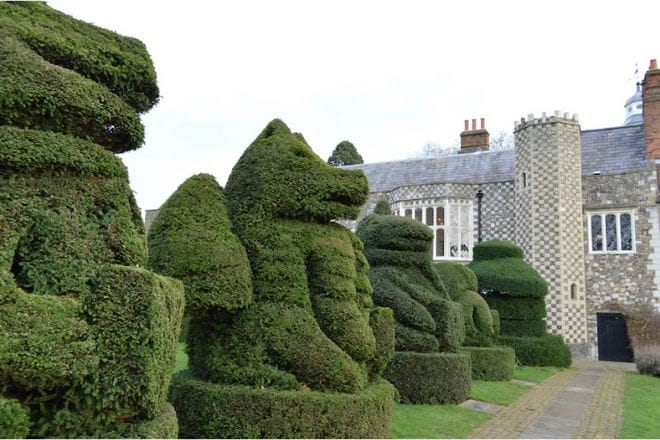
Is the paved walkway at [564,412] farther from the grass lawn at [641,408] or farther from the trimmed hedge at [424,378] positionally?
the trimmed hedge at [424,378]

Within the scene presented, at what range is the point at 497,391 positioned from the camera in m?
11.1

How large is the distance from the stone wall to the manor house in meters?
0.03

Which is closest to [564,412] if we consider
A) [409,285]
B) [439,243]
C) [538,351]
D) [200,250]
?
[409,285]

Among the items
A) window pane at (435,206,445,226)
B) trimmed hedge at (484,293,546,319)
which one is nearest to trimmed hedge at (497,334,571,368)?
trimmed hedge at (484,293,546,319)

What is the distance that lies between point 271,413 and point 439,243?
18585 millimetres

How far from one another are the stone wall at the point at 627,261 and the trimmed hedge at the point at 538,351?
4.38m

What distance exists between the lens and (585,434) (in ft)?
25.5

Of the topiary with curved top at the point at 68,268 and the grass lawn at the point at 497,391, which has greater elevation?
the topiary with curved top at the point at 68,268

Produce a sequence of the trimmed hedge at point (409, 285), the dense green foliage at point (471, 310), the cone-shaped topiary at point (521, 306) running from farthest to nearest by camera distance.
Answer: the cone-shaped topiary at point (521, 306), the dense green foliage at point (471, 310), the trimmed hedge at point (409, 285)

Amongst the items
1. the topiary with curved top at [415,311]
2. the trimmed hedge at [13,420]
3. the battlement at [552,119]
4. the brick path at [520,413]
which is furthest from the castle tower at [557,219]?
the trimmed hedge at [13,420]

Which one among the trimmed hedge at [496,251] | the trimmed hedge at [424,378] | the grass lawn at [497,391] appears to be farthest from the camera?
the trimmed hedge at [496,251]

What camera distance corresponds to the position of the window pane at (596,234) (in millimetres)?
20812

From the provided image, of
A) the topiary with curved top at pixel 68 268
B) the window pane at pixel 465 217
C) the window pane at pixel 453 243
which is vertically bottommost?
the topiary with curved top at pixel 68 268

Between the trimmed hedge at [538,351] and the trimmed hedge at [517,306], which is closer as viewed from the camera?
the trimmed hedge at [538,351]
